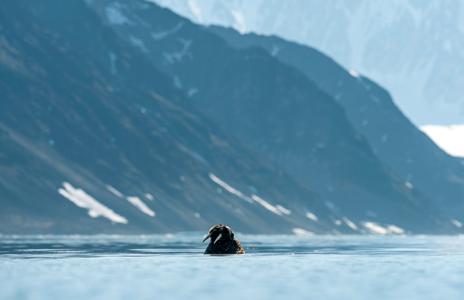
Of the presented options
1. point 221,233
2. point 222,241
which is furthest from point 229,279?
point 222,241

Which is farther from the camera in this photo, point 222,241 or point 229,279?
point 222,241

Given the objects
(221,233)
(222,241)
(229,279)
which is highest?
(221,233)

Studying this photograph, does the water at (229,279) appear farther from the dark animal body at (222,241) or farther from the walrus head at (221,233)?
the dark animal body at (222,241)

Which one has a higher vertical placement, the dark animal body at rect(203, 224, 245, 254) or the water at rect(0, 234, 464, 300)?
the dark animal body at rect(203, 224, 245, 254)

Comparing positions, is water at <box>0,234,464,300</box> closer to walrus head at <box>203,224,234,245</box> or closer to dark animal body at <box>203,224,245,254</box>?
walrus head at <box>203,224,234,245</box>

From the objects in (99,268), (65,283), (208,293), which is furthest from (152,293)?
(99,268)

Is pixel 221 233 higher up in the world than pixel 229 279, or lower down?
higher up

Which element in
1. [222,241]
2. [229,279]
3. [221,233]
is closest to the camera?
[229,279]

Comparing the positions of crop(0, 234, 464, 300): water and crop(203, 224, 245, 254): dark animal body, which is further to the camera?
crop(203, 224, 245, 254): dark animal body

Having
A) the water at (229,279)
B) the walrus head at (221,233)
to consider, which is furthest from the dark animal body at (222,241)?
the water at (229,279)

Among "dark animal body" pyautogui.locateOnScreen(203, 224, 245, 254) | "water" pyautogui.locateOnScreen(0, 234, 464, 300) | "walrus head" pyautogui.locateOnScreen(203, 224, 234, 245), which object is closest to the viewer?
"water" pyautogui.locateOnScreen(0, 234, 464, 300)

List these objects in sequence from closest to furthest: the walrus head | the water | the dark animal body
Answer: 1. the water
2. the walrus head
3. the dark animal body

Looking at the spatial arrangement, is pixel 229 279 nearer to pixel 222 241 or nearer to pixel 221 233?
pixel 221 233

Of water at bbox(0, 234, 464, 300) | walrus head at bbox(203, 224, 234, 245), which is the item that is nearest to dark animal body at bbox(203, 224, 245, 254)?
walrus head at bbox(203, 224, 234, 245)
